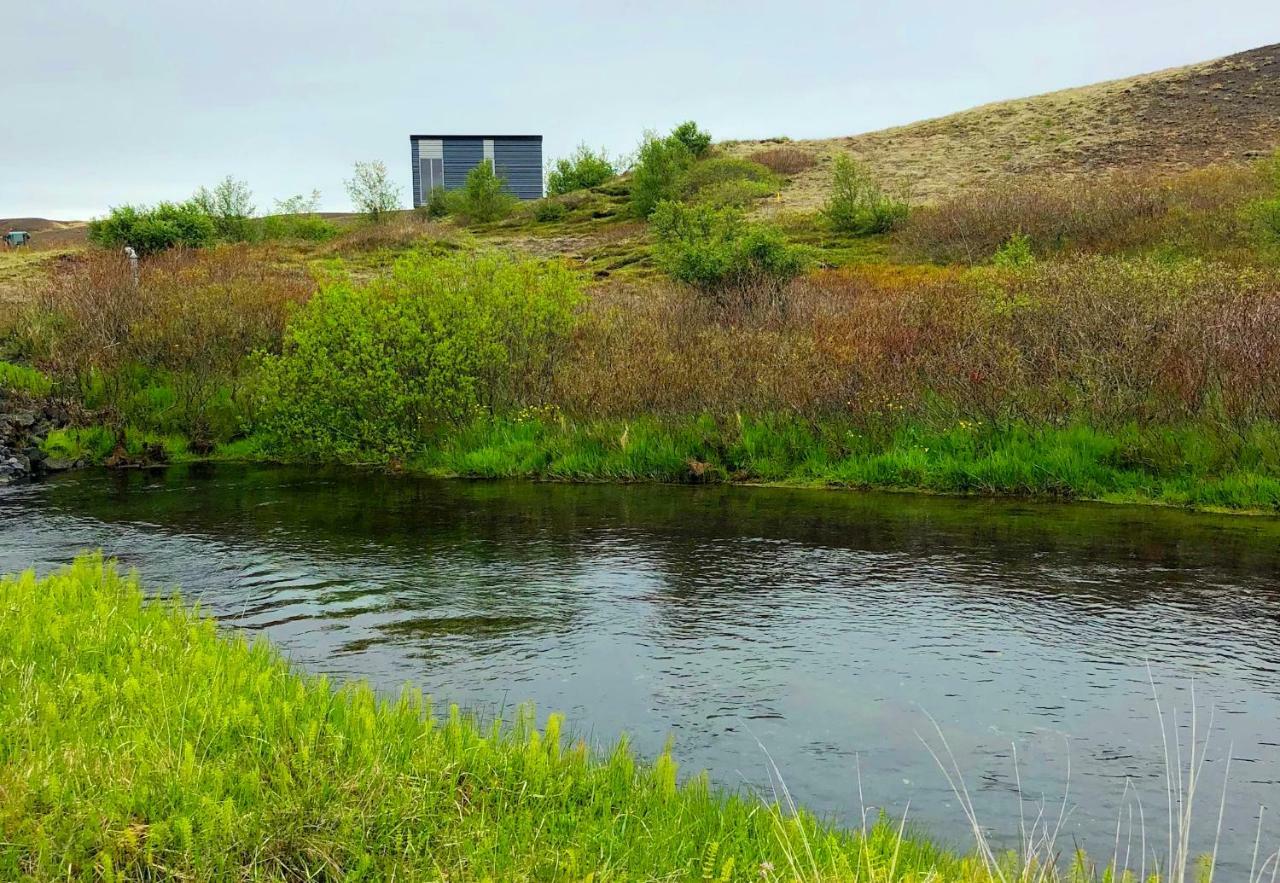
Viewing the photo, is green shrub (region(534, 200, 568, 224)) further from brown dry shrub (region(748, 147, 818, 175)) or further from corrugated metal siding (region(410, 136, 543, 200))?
corrugated metal siding (region(410, 136, 543, 200))

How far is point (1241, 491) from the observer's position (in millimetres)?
13672

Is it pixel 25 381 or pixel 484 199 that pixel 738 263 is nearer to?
pixel 25 381

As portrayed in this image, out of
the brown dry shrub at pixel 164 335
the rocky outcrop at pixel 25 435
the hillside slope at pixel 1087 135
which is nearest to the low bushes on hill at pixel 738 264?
the brown dry shrub at pixel 164 335

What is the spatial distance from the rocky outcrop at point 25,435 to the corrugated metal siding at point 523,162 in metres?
130

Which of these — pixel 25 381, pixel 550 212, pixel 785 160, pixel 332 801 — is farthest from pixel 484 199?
pixel 332 801

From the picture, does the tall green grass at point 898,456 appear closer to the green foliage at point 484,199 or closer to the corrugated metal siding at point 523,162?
the green foliage at point 484,199

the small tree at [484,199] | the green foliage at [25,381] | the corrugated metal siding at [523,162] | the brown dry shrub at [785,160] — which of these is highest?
the corrugated metal siding at [523,162]

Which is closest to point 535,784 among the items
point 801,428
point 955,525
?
point 955,525

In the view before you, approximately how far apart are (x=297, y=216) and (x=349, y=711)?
64.2 m

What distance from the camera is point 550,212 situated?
64875 millimetres

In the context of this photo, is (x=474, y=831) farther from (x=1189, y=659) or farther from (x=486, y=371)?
(x=486, y=371)

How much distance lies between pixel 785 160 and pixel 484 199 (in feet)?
65.7

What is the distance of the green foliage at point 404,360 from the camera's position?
19562 millimetres

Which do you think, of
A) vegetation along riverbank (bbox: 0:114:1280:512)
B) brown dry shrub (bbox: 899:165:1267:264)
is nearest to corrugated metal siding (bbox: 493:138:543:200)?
brown dry shrub (bbox: 899:165:1267:264)
